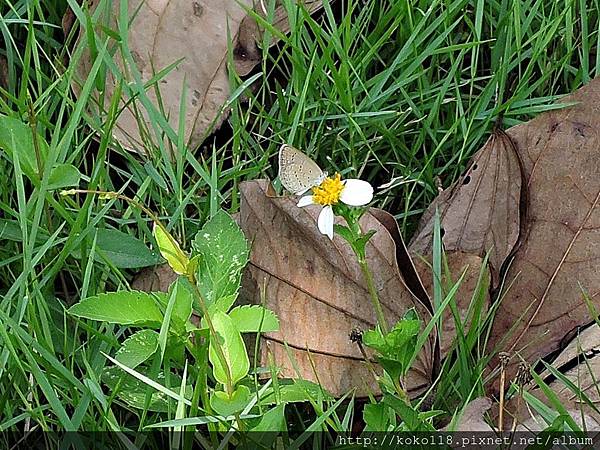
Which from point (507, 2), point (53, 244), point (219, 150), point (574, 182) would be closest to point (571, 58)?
point (507, 2)

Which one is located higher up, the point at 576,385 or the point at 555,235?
the point at 555,235

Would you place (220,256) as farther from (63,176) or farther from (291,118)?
(291,118)

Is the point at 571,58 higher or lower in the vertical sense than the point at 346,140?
higher

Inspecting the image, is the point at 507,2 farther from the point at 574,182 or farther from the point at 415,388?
the point at 415,388

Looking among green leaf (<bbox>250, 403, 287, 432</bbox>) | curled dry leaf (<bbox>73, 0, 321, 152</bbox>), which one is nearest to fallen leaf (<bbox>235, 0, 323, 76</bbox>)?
curled dry leaf (<bbox>73, 0, 321, 152</bbox>)

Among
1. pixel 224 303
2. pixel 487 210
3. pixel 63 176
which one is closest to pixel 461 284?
pixel 487 210

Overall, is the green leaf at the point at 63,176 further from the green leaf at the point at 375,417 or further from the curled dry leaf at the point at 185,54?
the green leaf at the point at 375,417

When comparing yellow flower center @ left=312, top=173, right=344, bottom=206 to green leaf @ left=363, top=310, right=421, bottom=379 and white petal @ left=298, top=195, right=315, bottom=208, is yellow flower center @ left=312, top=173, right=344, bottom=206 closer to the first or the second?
white petal @ left=298, top=195, right=315, bottom=208

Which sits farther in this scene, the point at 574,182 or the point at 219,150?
the point at 219,150
